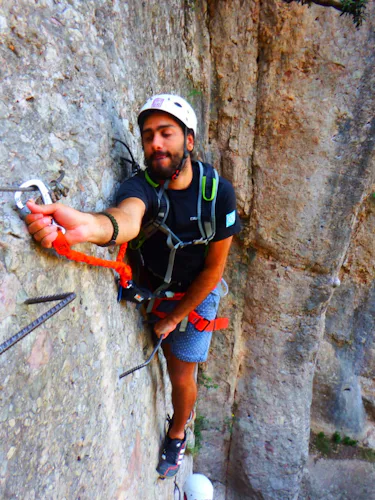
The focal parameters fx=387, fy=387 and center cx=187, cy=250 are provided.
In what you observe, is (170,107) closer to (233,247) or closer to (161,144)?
(161,144)

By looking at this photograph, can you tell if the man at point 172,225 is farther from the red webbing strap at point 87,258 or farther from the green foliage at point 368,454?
the green foliage at point 368,454

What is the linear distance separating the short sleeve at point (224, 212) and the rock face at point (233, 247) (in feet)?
1.96

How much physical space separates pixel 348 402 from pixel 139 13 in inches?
219

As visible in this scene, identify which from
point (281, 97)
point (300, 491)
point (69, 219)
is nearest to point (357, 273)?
point (281, 97)

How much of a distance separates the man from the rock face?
0.48ft

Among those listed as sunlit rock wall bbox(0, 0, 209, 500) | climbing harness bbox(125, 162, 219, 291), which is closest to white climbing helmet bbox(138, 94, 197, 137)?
sunlit rock wall bbox(0, 0, 209, 500)

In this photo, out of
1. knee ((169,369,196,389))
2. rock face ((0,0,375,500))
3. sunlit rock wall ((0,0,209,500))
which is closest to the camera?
sunlit rock wall ((0,0,209,500))

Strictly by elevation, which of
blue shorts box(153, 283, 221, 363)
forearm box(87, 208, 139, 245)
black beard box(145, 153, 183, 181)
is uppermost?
black beard box(145, 153, 183, 181)

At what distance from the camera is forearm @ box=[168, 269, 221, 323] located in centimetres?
262

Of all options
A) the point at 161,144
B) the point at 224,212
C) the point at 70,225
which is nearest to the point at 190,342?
the point at 224,212

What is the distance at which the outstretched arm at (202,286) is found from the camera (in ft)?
8.32

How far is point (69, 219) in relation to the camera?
1.37m

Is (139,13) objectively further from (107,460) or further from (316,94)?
(107,460)

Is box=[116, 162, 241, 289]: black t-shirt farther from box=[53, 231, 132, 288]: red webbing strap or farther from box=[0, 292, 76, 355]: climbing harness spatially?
box=[0, 292, 76, 355]: climbing harness
